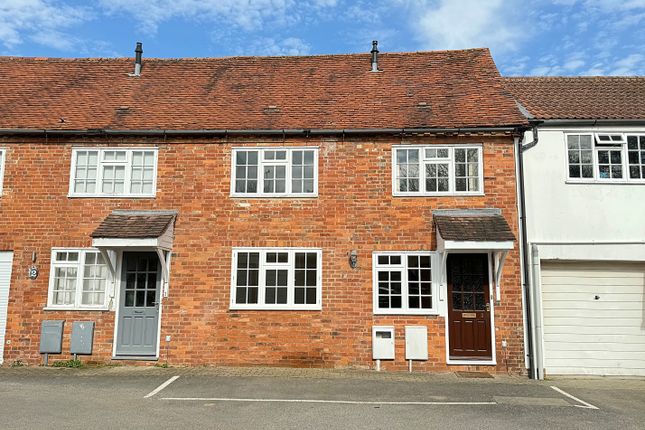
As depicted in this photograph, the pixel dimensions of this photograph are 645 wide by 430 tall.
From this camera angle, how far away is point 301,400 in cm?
811

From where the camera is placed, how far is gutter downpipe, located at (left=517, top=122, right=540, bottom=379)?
10.5 meters

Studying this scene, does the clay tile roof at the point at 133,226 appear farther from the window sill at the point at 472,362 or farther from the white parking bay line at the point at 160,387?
the window sill at the point at 472,362

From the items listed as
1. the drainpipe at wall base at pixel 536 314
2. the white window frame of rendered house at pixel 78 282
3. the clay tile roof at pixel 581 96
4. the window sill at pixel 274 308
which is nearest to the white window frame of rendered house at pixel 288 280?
the window sill at pixel 274 308

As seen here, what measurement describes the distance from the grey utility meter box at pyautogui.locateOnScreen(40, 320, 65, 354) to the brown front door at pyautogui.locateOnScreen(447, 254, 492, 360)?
7.92m

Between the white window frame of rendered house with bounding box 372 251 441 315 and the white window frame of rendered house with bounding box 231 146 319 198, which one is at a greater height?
the white window frame of rendered house with bounding box 231 146 319 198

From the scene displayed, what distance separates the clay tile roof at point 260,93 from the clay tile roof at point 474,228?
2014 mm

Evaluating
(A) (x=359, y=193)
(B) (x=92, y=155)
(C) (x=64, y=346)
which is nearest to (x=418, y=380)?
(A) (x=359, y=193)

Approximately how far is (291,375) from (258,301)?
1.78 m

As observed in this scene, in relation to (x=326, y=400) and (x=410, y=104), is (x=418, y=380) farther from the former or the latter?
(x=410, y=104)

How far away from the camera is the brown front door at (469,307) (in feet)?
35.2

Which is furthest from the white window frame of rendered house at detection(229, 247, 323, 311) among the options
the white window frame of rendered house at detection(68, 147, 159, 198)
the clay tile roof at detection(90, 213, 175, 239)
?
the white window frame of rendered house at detection(68, 147, 159, 198)

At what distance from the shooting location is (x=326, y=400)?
26.7 ft

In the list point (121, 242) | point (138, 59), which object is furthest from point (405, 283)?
point (138, 59)

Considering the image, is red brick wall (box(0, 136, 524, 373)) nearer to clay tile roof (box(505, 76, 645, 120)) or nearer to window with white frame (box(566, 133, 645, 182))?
window with white frame (box(566, 133, 645, 182))
